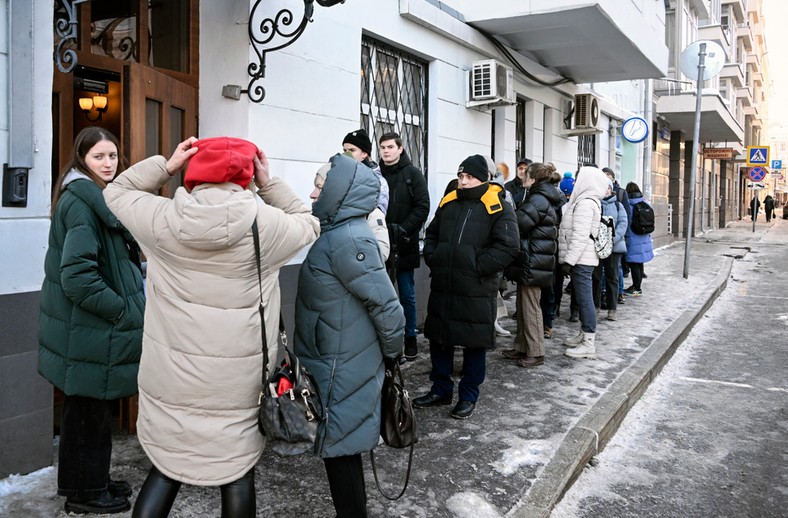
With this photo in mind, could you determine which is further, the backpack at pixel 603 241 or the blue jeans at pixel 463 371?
the backpack at pixel 603 241

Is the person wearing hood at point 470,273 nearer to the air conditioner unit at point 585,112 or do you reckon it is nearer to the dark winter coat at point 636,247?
the dark winter coat at point 636,247

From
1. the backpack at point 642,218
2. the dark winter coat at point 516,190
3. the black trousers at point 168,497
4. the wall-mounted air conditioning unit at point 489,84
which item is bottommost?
the black trousers at point 168,497

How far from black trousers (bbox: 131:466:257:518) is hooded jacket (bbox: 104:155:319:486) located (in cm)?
5

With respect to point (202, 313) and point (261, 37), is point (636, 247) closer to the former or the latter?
point (261, 37)

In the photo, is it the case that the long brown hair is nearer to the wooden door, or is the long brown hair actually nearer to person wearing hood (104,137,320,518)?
person wearing hood (104,137,320,518)

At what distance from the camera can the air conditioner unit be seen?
439 inches

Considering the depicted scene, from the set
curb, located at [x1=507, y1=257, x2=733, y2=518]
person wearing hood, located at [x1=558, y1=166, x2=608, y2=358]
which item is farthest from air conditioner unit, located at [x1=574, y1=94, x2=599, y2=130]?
person wearing hood, located at [x1=558, y1=166, x2=608, y2=358]

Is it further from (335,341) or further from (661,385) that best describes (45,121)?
(661,385)

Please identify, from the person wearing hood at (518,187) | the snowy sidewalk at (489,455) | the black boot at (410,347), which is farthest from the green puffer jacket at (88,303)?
the person wearing hood at (518,187)

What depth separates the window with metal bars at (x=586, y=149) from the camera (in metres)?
13.0

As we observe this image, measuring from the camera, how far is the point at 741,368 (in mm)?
6637

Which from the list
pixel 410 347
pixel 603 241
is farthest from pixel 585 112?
pixel 410 347

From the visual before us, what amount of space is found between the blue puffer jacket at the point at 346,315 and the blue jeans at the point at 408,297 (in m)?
3.36

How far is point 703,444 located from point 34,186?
14.8ft
